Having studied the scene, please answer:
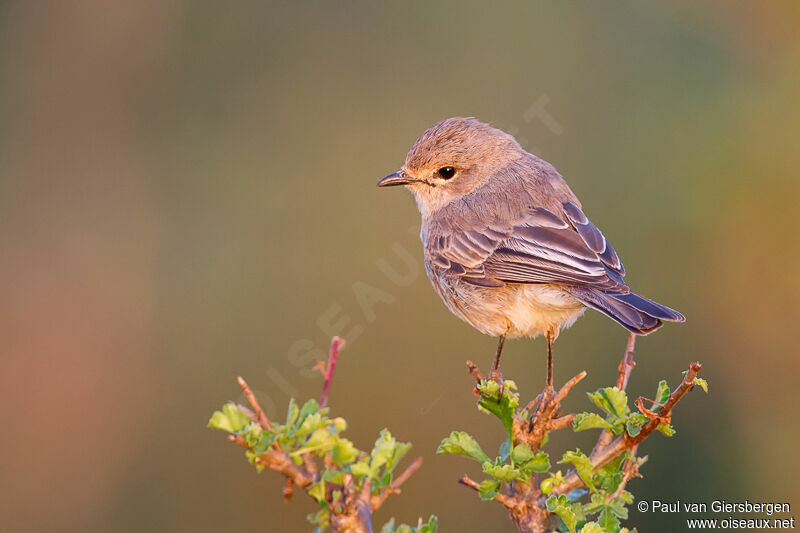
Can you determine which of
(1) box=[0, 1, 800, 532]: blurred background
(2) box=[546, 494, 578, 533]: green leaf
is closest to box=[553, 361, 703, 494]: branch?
(2) box=[546, 494, 578, 533]: green leaf

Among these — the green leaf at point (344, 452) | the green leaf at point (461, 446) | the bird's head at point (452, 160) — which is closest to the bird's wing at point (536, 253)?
the bird's head at point (452, 160)

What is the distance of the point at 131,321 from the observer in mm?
7121

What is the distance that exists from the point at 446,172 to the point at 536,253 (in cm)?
99

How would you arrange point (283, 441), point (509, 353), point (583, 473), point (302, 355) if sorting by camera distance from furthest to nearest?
point (509, 353) → point (302, 355) → point (583, 473) → point (283, 441)

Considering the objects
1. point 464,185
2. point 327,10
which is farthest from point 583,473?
point 327,10

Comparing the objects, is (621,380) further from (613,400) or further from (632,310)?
(632,310)

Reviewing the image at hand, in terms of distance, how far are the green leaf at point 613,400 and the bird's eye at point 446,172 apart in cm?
263

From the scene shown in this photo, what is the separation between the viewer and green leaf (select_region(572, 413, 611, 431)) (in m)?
2.65

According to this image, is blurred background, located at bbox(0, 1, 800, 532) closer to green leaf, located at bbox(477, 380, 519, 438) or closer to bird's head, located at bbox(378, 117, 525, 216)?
bird's head, located at bbox(378, 117, 525, 216)

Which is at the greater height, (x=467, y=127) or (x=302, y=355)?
(x=467, y=127)

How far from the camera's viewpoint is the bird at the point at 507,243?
4070mm

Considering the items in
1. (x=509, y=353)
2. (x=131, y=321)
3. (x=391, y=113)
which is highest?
(x=391, y=113)

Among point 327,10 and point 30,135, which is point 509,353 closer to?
point 327,10

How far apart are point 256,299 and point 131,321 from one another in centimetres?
101
